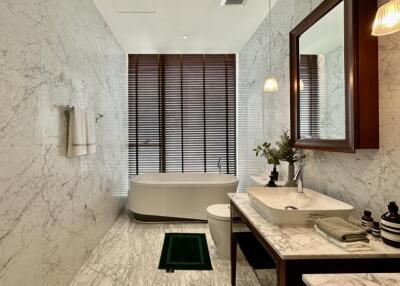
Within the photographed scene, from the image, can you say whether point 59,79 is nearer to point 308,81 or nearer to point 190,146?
point 308,81

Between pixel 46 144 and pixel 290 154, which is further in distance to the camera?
pixel 290 154

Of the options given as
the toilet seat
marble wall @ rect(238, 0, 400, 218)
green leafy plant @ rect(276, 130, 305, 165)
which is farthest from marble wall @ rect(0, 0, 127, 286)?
marble wall @ rect(238, 0, 400, 218)

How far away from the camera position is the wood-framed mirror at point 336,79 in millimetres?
1453

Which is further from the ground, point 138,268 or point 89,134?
point 89,134

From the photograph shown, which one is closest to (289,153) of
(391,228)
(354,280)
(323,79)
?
(323,79)

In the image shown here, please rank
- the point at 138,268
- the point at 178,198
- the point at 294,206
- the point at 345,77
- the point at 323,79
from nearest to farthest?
the point at 345,77, the point at 294,206, the point at 323,79, the point at 138,268, the point at 178,198

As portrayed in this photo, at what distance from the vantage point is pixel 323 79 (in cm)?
191

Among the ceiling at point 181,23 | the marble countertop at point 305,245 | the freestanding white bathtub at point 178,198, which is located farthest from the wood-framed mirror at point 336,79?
the freestanding white bathtub at point 178,198

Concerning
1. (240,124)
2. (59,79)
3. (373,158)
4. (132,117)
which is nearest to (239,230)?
(373,158)

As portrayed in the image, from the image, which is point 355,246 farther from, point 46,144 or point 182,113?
point 182,113

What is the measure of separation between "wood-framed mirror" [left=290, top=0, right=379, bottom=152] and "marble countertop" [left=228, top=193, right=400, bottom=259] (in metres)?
0.58

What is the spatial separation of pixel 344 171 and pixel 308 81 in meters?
0.78

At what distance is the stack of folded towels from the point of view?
1114 mm

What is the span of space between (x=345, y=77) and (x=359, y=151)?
0.46 m
